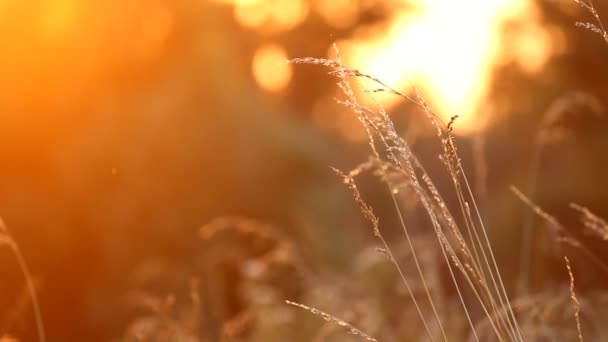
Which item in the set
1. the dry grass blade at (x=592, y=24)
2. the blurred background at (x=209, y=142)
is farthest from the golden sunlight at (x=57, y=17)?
the dry grass blade at (x=592, y=24)

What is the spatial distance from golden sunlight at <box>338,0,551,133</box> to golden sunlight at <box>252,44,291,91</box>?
1.03 metres

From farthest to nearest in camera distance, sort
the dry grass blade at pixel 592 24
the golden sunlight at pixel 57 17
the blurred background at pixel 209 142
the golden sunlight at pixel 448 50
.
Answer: the golden sunlight at pixel 57 17 → the blurred background at pixel 209 142 → the golden sunlight at pixel 448 50 → the dry grass blade at pixel 592 24

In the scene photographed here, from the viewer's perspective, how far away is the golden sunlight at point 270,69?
13.8 meters

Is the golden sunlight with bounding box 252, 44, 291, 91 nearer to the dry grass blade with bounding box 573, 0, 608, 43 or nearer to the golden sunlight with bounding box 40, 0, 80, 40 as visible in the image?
the golden sunlight with bounding box 40, 0, 80, 40

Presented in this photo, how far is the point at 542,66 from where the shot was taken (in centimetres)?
1469

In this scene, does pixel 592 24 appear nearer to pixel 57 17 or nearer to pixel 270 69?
pixel 57 17

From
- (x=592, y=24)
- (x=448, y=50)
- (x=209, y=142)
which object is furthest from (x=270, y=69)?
(x=592, y=24)

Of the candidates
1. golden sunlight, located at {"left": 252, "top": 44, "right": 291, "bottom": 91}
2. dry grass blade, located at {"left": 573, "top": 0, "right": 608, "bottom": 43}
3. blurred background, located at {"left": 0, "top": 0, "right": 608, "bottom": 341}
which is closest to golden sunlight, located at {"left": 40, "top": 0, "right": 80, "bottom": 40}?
blurred background, located at {"left": 0, "top": 0, "right": 608, "bottom": 341}

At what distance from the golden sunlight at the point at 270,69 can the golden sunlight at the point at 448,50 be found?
3.37 ft

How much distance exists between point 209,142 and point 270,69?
249 cm

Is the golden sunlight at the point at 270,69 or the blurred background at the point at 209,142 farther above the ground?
the golden sunlight at the point at 270,69

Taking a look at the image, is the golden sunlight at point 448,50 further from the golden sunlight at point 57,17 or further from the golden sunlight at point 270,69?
the golden sunlight at point 57,17

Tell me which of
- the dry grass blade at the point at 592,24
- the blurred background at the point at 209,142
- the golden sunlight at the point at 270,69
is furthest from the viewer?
the golden sunlight at the point at 270,69

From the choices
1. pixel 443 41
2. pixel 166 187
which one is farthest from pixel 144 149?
pixel 443 41
